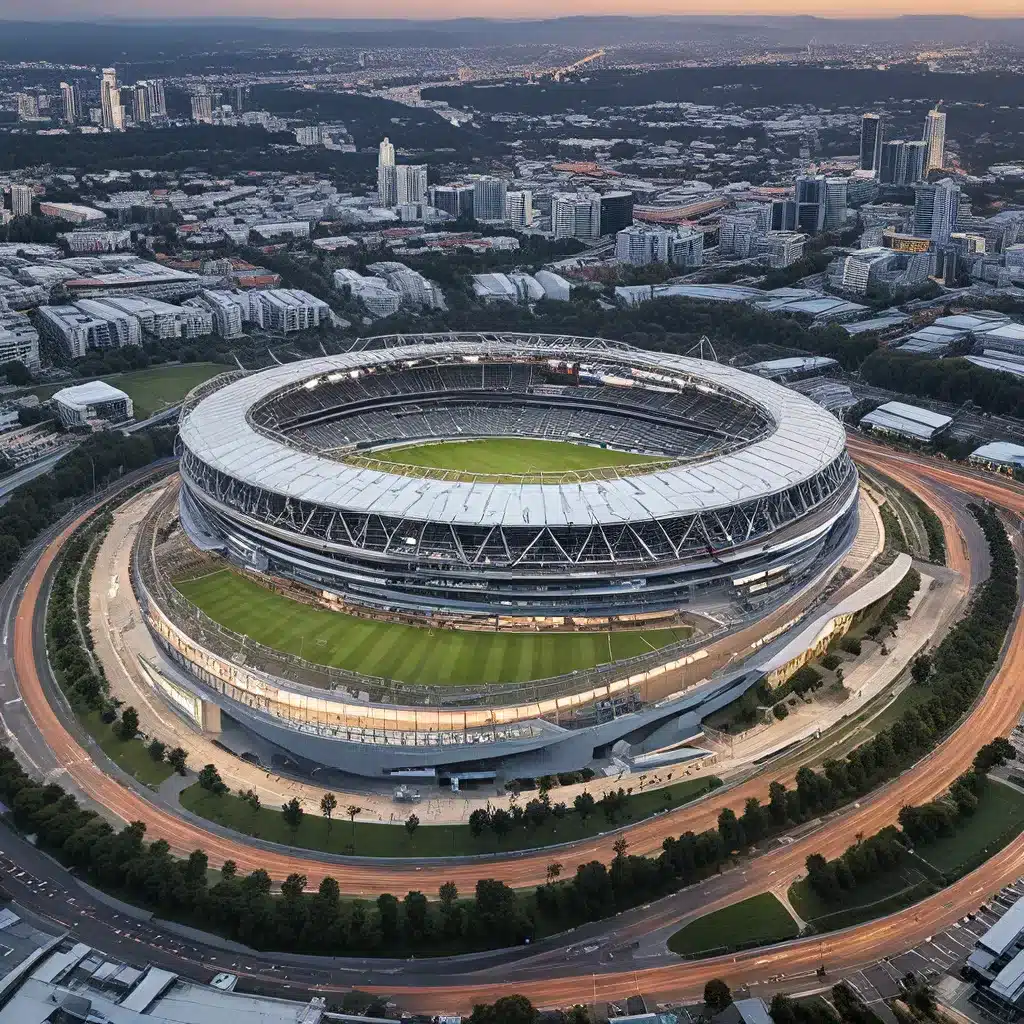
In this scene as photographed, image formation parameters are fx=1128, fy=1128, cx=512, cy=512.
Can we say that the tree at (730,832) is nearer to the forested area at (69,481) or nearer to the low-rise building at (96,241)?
the forested area at (69,481)

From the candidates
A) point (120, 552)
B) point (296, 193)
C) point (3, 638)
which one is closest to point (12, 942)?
point (3, 638)

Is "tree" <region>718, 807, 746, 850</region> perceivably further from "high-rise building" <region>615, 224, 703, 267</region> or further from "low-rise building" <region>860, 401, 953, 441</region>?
"high-rise building" <region>615, 224, 703, 267</region>

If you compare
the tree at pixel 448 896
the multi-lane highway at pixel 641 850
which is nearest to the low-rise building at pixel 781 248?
the multi-lane highway at pixel 641 850

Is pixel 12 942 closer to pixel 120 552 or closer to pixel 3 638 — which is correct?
pixel 3 638

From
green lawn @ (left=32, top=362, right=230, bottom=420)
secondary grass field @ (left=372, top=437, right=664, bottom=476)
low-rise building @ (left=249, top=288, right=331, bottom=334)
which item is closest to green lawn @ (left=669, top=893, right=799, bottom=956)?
secondary grass field @ (left=372, top=437, right=664, bottom=476)

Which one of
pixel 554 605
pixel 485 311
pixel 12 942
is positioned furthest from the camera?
pixel 485 311

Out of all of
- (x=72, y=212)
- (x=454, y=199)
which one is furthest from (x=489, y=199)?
(x=72, y=212)

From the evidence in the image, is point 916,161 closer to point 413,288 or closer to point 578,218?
point 578,218
